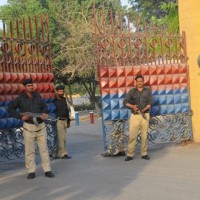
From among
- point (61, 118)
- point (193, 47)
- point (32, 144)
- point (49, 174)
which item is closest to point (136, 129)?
point (61, 118)

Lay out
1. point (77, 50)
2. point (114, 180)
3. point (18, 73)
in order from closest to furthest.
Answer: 1. point (114, 180)
2. point (18, 73)
3. point (77, 50)

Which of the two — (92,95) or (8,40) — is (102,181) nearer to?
(8,40)

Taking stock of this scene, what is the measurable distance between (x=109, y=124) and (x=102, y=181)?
2.56 metres

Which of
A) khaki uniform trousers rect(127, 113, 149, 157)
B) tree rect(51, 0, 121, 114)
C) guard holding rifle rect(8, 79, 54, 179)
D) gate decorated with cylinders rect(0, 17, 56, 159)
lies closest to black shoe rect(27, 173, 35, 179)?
guard holding rifle rect(8, 79, 54, 179)

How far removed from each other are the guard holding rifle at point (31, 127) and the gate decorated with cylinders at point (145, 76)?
1981mm

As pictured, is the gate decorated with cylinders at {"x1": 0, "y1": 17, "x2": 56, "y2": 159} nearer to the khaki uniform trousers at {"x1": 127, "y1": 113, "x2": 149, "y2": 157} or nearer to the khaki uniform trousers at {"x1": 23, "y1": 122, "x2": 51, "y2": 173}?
the khaki uniform trousers at {"x1": 23, "y1": 122, "x2": 51, "y2": 173}

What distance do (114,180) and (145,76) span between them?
10.8 ft

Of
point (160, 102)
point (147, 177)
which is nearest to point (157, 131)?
point (160, 102)

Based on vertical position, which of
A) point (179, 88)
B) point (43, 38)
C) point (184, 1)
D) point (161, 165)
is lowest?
point (161, 165)

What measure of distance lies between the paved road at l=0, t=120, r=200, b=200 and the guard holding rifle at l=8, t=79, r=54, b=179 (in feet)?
0.74

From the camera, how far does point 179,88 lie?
9.70 m

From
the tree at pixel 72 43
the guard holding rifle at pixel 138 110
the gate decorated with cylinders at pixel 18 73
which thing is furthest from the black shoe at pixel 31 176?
the tree at pixel 72 43

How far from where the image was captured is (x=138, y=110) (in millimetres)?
8430

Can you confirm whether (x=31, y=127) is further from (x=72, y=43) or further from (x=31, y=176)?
(x=72, y=43)
